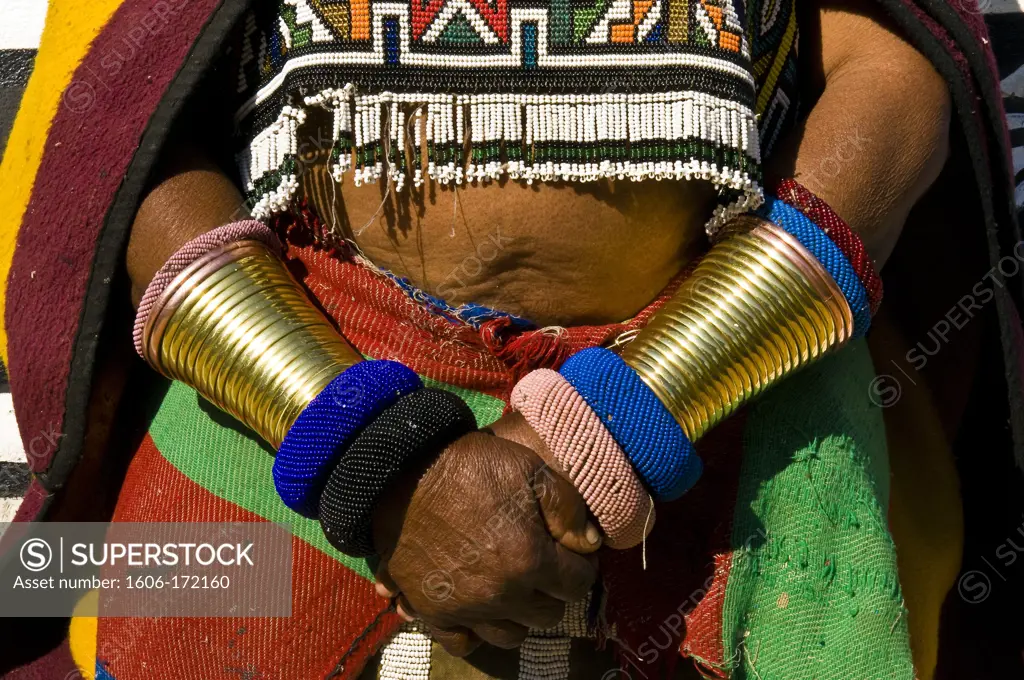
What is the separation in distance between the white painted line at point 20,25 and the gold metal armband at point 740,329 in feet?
4.91

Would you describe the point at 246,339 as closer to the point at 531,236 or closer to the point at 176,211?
the point at 176,211

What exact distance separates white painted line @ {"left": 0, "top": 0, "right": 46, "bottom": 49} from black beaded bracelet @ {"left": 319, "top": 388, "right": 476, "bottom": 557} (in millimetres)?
1409

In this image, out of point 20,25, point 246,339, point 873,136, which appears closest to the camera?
point 246,339

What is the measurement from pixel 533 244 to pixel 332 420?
1.11 feet

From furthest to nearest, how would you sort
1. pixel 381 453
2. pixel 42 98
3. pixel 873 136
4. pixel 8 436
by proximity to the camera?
pixel 8 436, pixel 42 98, pixel 873 136, pixel 381 453

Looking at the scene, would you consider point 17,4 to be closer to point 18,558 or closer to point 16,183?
point 16,183

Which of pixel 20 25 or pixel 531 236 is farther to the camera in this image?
pixel 20 25

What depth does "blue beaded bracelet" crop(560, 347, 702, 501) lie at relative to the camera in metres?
1.09

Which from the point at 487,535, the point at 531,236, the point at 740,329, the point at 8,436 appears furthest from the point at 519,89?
the point at 8,436

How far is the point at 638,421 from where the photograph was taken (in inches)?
42.9

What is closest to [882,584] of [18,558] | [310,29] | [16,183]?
[310,29]

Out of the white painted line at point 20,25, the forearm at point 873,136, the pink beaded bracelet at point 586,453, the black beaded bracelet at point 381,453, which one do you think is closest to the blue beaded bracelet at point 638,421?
the pink beaded bracelet at point 586,453

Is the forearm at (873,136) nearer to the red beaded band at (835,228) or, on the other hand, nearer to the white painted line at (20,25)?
the red beaded band at (835,228)

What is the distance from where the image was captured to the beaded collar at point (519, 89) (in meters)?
1.15
